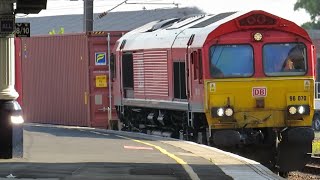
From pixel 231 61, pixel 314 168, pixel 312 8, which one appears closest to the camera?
pixel 231 61

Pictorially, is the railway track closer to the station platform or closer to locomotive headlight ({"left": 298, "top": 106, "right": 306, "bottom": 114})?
locomotive headlight ({"left": 298, "top": 106, "right": 306, "bottom": 114})

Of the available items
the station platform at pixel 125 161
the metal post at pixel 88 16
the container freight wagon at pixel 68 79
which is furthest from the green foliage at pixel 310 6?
the station platform at pixel 125 161

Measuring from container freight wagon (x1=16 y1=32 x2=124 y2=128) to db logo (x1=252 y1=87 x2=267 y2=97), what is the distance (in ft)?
28.3

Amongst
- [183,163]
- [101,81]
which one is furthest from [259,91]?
[101,81]

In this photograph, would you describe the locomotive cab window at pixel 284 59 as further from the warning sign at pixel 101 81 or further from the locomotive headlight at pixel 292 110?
the warning sign at pixel 101 81

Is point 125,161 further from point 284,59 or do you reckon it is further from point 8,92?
point 284,59

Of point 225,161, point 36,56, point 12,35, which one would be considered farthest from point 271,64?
point 36,56

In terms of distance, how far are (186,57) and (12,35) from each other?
6093 millimetres

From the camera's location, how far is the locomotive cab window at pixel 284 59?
20.9 metres

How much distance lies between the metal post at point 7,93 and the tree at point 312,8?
3692 inches

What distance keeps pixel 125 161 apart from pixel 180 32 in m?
6.11

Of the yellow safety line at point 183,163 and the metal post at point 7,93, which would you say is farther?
the metal post at point 7,93

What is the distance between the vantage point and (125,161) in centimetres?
1698

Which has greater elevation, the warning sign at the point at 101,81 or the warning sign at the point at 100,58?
the warning sign at the point at 100,58
